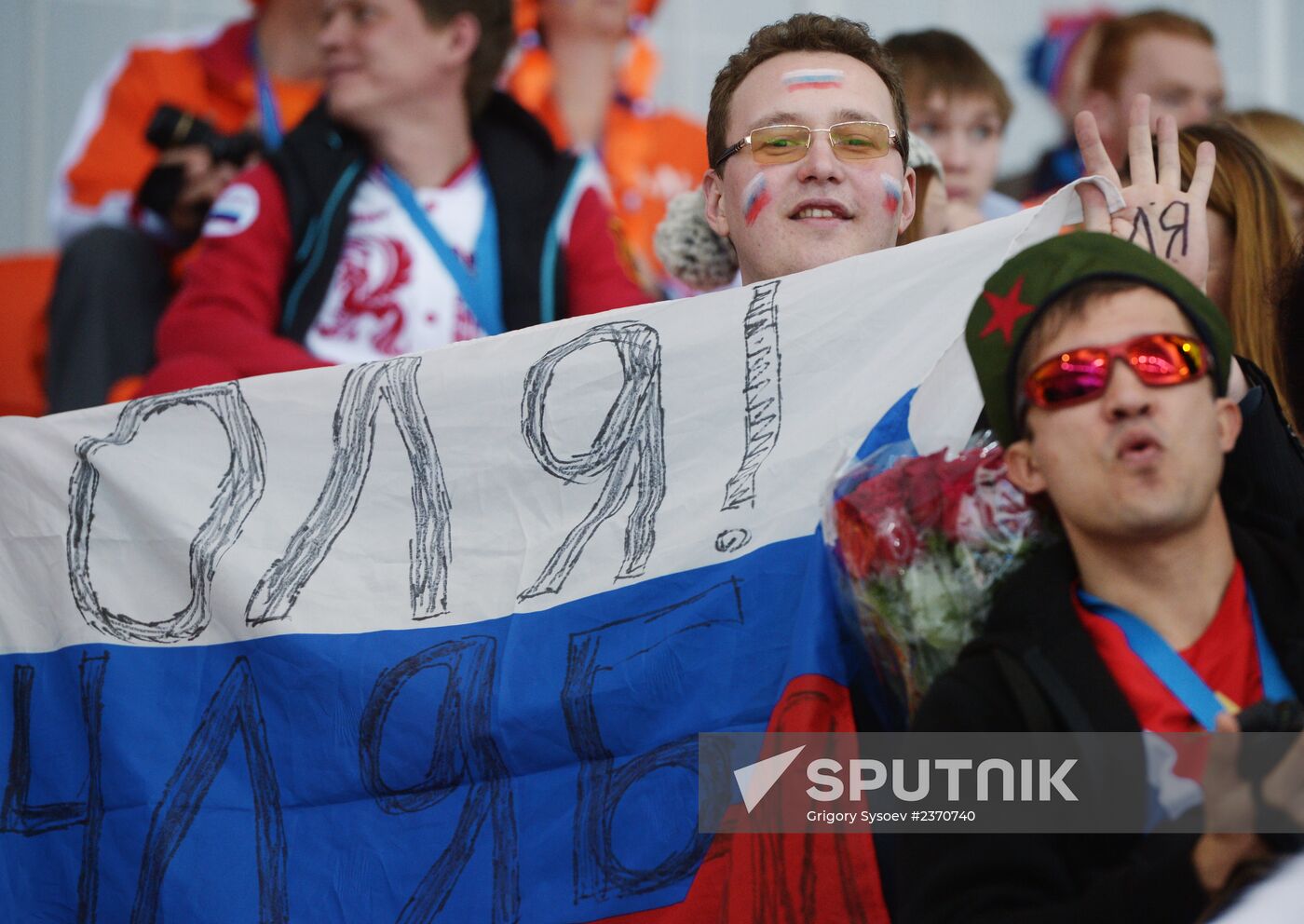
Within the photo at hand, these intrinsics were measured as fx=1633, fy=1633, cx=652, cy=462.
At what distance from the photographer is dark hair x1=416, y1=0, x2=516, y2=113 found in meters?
3.92

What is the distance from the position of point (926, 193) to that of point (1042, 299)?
4.49 feet

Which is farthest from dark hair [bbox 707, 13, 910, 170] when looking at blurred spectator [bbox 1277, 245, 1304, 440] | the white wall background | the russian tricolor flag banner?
the white wall background

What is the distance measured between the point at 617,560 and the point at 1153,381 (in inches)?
33.0

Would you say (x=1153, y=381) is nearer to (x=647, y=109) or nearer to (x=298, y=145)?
(x=298, y=145)

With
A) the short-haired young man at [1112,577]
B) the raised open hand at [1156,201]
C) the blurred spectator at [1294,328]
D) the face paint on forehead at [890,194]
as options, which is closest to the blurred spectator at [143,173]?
the face paint on forehead at [890,194]

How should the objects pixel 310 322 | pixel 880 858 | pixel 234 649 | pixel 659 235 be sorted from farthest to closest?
pixel 310 322
pixel 659 235
pixel 234 649
pixel 880 858

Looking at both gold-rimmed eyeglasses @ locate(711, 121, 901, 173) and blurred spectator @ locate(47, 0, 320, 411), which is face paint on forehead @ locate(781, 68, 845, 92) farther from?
blurred spectator @ locate(47, 0, 320, 411)

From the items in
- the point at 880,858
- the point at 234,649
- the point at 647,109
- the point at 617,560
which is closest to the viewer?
the point at 880,858

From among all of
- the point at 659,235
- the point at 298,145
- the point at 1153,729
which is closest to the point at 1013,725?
the point at 1153,729

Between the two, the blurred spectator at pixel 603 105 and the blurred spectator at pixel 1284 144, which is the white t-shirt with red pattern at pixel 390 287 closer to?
the blurred spectator at pixel 603 105

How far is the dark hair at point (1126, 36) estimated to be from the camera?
419cm

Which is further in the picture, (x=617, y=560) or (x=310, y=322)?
(x=310, y=322)

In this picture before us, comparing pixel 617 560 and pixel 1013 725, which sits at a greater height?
pixel 617 560

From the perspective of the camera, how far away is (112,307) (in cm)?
403
